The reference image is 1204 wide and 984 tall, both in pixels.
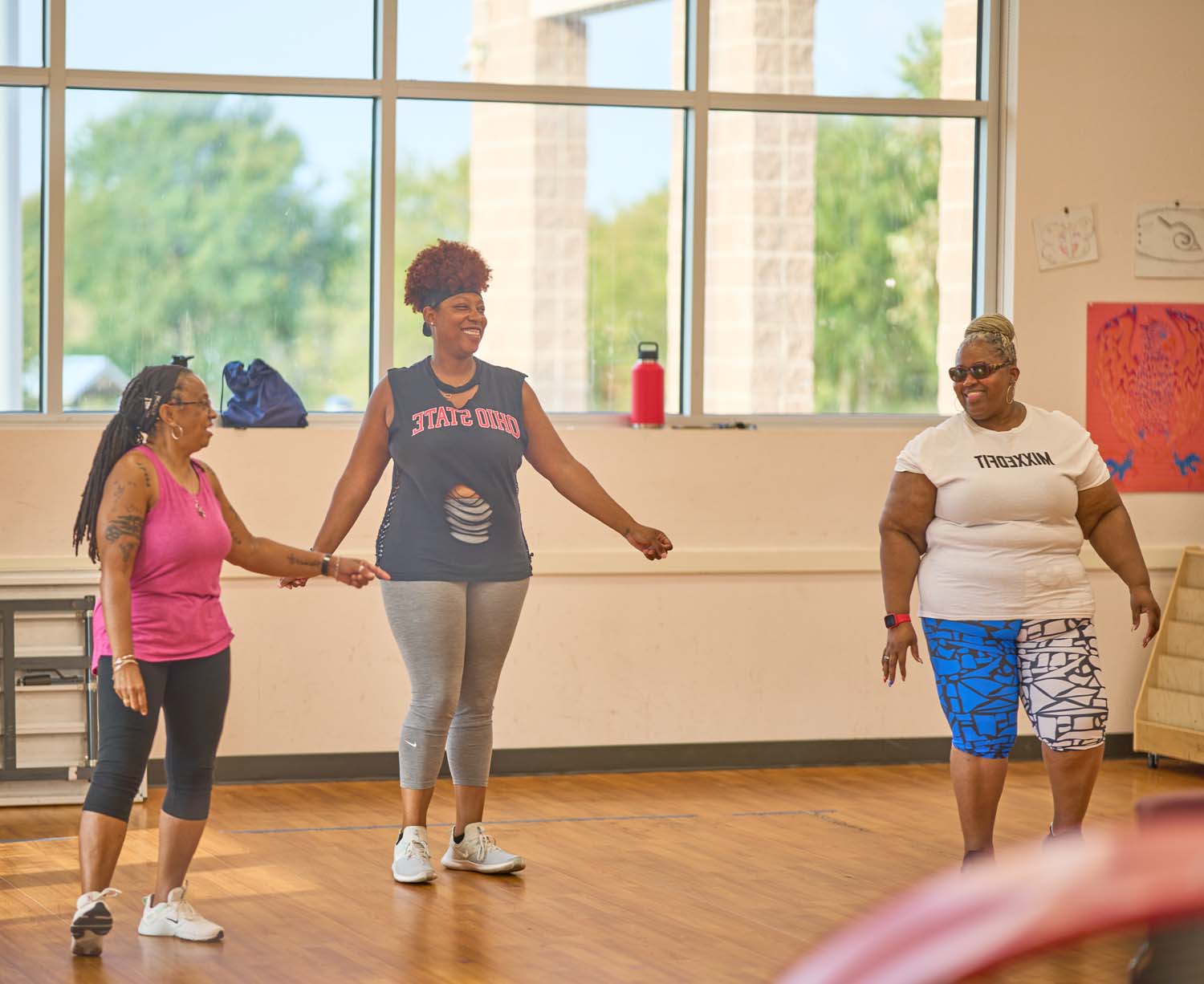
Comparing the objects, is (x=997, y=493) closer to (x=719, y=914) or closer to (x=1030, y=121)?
(x=719, y=914)

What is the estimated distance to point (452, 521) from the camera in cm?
412

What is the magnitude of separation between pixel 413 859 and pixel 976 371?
1.92 meters

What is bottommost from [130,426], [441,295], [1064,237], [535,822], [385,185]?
[535,822]

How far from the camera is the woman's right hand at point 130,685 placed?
338 cm

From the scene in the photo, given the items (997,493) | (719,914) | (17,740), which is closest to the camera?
(997,493)

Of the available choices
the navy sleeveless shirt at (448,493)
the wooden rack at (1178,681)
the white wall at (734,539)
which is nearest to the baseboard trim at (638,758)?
the white wall at (734,539)

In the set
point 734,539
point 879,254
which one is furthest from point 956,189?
point 734,539

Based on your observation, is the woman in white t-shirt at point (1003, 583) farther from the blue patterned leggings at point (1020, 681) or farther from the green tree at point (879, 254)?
the green tree at point (879, 254)

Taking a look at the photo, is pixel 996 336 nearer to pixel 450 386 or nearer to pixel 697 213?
pixel 450 386

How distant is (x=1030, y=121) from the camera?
→ 6.16 metres

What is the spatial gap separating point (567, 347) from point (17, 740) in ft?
7.90

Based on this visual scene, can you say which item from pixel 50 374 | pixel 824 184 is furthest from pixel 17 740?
pixel 824 184

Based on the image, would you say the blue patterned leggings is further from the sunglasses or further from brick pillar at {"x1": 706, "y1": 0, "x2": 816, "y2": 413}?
brick pillar at {"x1": 706, "y1": 0, "x2": 816, "y2": 413}

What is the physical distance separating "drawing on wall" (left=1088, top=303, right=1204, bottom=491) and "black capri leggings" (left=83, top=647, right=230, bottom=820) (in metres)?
3.93
